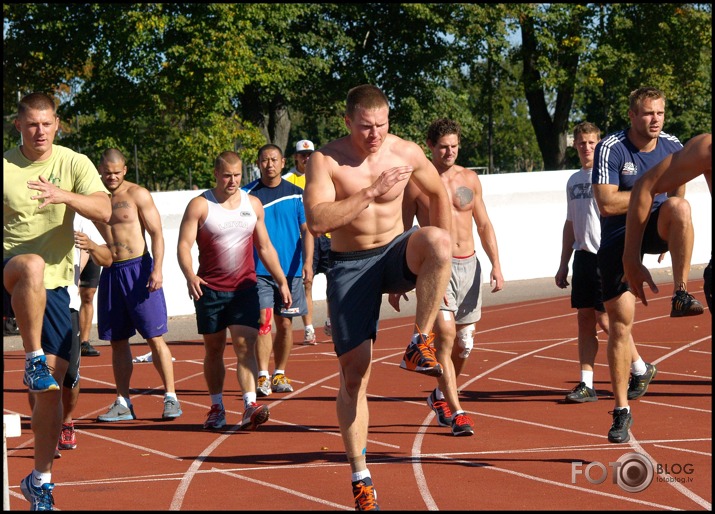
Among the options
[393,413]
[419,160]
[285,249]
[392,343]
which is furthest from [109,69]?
[419,160]

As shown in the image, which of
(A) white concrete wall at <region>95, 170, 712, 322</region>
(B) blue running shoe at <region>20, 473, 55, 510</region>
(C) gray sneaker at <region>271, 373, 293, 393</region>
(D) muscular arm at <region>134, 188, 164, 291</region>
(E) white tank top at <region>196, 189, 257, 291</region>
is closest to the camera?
(B) blue running shoe at <region>20, 473, 55, 510</region>

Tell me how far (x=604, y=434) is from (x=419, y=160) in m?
2.81

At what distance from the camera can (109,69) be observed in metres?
30.7

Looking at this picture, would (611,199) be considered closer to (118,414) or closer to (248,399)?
(248,399)

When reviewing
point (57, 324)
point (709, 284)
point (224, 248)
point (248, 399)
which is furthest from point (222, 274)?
point (709, 284)

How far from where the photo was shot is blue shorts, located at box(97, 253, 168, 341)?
9125 mm

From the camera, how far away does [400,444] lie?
7840 millimetres

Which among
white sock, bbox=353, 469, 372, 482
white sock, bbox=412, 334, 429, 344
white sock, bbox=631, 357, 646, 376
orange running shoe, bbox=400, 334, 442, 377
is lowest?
white sock, bbox=631, 357, 646, 376

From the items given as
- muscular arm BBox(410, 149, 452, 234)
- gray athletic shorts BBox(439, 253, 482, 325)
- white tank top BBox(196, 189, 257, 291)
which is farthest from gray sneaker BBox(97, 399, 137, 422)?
muscular arm BBox(410, 149, 452, 234)

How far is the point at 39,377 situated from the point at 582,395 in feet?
16.5

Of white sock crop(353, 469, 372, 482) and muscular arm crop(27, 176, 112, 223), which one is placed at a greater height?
muscular arm crop(27, 176, 112, 223)

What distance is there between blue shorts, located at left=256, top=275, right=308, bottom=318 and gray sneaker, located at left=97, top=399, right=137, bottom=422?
1.50 meters

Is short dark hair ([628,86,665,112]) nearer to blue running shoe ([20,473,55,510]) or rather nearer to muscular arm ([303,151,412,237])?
muscular arm ([303,151,412,237])

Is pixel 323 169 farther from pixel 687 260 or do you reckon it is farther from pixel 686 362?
pixel 686 362
